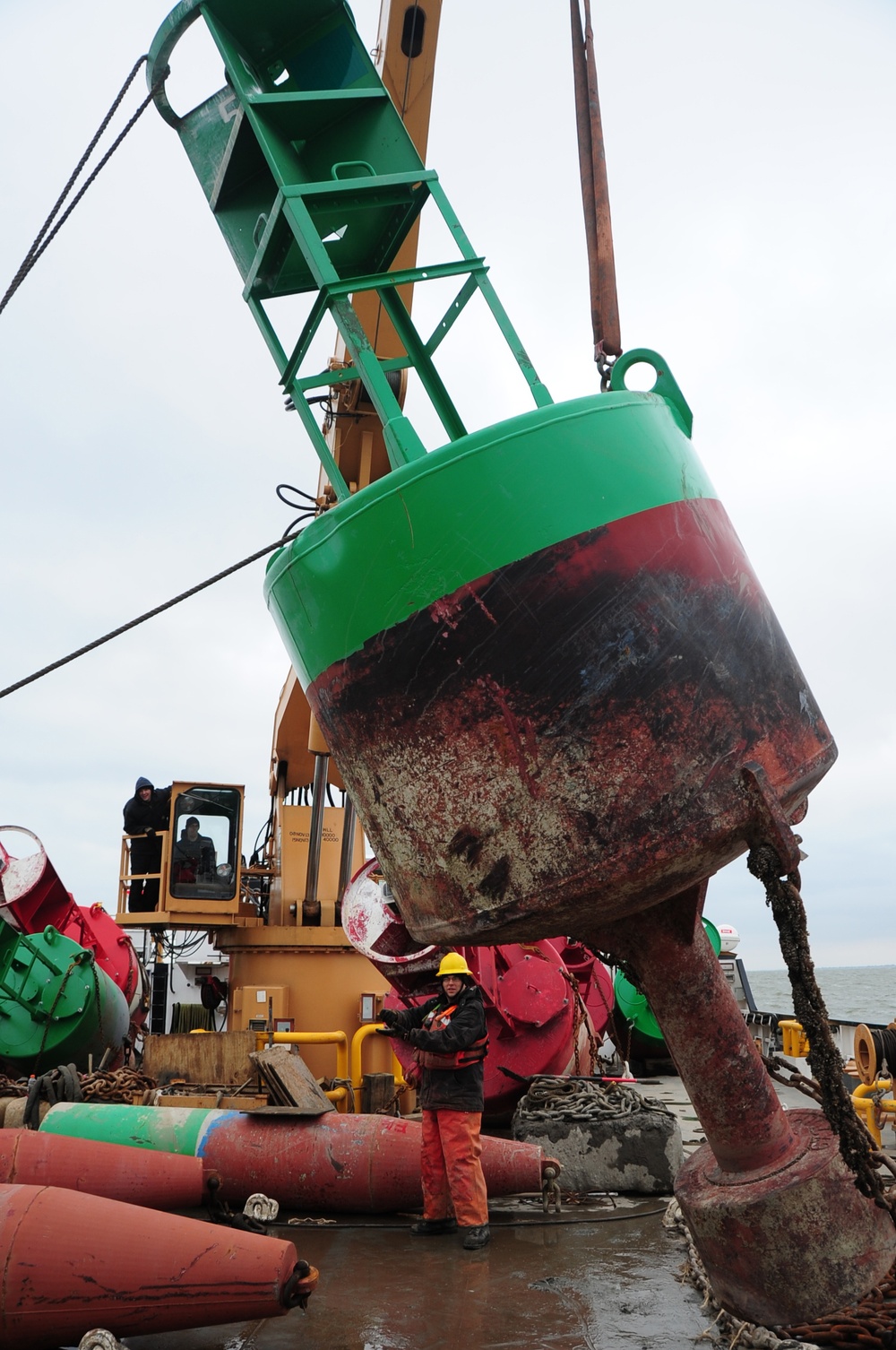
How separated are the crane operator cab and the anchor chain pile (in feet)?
14.9

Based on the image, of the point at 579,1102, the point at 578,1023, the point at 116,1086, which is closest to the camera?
the point at 579,1102

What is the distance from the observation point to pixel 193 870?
38.3ft

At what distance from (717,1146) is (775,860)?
4.63 ft

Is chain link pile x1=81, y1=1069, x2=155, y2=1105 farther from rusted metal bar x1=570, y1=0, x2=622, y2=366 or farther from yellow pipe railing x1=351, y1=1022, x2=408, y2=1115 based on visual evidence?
rusted metal bar x1=570, y1=0, x2=622, y2=366

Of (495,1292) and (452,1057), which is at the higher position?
(452,1057)

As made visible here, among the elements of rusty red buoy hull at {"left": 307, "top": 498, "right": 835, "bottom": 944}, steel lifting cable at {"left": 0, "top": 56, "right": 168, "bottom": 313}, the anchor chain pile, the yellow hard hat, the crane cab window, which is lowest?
the anchor chain pile

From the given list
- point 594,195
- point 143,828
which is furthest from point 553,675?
point 143,828

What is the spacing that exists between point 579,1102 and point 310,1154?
1.84m

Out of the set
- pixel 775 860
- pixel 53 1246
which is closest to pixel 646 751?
pixel 775 860

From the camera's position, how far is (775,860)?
308 centimetres

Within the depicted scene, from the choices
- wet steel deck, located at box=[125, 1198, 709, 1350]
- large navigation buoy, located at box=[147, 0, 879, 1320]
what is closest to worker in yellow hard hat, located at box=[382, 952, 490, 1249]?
wet steel deck, located at box=[125, 1198, 709, 1350]

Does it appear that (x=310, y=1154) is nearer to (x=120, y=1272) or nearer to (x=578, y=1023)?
(x=120, y=1272)

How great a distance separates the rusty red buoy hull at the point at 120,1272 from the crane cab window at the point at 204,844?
7527mm

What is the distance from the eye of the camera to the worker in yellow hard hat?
5.92 m
